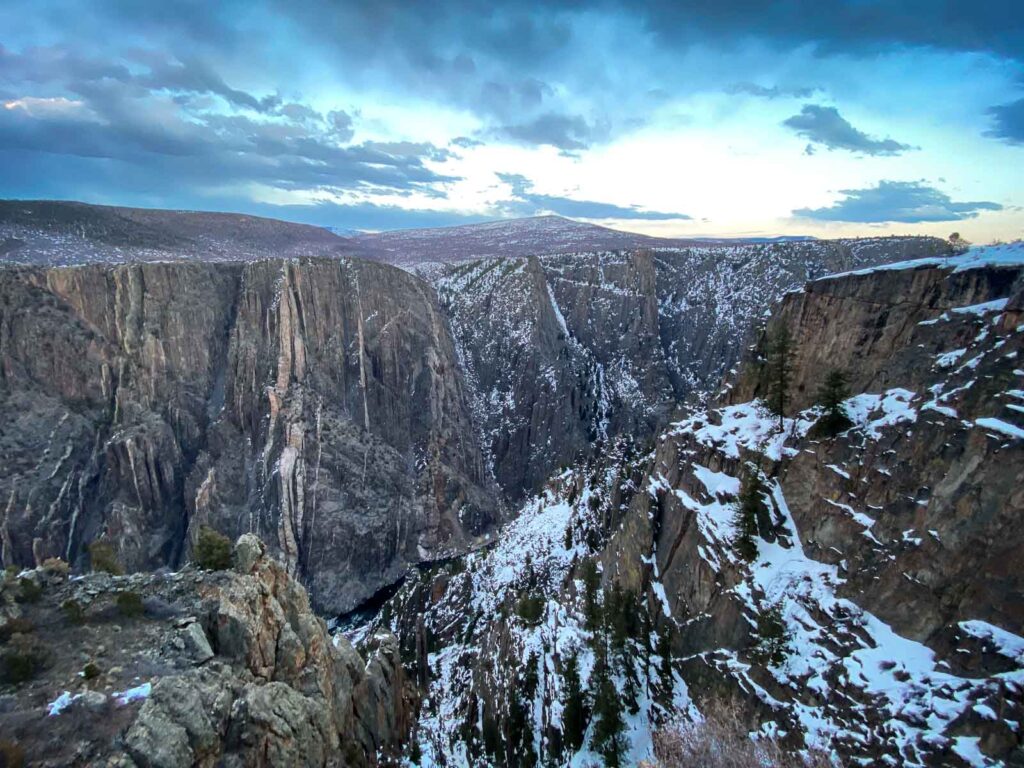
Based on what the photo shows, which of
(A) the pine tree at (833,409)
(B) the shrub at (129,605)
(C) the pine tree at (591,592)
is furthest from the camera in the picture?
(C) the pine tree at (591,592)

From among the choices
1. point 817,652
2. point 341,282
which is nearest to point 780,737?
point 817,652

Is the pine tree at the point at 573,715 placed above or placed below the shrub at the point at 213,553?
below

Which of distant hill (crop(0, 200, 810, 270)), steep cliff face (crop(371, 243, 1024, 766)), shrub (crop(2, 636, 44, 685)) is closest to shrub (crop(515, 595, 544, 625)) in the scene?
steep cliff face (crop(371, 243, 1024, 766))

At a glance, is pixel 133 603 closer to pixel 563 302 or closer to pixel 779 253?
pixel 563 302

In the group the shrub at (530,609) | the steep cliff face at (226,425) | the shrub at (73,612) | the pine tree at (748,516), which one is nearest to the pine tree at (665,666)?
the pine tree at (748,516)

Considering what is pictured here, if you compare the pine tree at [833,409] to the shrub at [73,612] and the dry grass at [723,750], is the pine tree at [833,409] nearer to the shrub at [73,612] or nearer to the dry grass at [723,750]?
the dry grass at [723,750]
